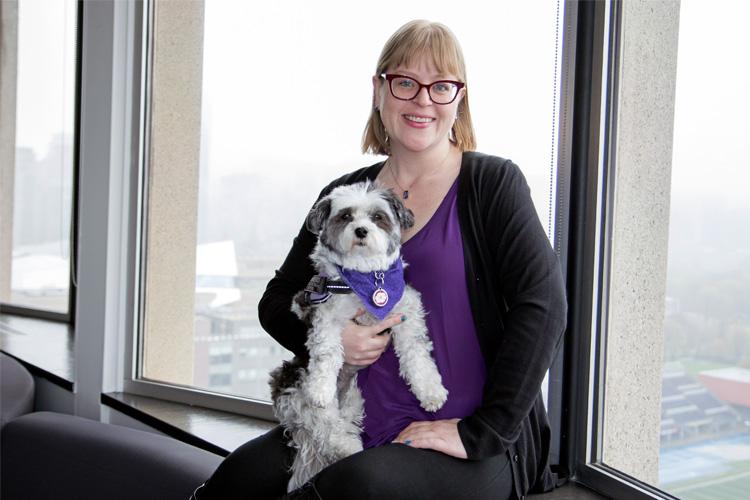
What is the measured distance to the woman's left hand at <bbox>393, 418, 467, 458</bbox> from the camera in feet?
4.72

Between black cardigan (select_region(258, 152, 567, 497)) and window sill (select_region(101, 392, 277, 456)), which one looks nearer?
black cardigan (select_region(258, 152, 567, 497))

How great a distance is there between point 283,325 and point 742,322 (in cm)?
116

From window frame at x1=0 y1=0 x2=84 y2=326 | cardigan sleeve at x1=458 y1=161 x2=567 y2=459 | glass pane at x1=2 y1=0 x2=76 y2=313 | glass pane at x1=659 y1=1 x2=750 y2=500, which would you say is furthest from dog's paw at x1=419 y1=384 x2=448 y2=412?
glass pane at x1=2 y1=0 x2=76 y2=313

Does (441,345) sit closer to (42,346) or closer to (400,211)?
(400,211)

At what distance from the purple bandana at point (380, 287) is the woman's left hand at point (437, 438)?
31cm

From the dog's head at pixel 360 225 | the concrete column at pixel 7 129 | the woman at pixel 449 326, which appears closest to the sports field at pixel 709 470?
the woman at pixel 449 326

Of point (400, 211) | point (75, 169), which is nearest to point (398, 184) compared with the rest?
point (400, 211)

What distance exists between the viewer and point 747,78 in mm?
1585

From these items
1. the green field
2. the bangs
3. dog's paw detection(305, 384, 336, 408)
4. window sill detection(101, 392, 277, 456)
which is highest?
the bangs

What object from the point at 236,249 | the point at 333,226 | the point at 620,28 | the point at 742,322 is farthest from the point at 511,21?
the point at 236,249

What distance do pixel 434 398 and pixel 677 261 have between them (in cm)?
76

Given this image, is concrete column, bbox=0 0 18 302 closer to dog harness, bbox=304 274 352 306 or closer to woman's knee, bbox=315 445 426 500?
dog harness, bbox=304 274 352 306

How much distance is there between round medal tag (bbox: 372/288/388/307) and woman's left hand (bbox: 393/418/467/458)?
1.03 ft

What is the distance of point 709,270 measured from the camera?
1686mm
